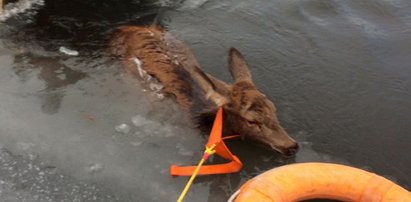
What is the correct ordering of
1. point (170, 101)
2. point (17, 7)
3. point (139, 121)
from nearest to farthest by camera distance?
point (139, 121)
point (170, 101)
point (17, 7)

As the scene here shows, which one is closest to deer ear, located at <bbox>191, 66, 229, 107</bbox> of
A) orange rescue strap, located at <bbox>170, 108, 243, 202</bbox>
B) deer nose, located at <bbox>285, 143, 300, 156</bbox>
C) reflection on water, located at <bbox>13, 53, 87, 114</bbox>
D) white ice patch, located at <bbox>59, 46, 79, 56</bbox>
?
orange rescue strap, located at <bbox>170, 108, 243, 202</bbox>

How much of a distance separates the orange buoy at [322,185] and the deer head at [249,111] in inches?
33.2

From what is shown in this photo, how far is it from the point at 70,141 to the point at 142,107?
3.27ft

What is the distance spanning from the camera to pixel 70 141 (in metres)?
5.69

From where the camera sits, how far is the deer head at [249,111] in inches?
217

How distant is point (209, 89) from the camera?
18.0 ft

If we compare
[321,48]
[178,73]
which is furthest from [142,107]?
[321,48]

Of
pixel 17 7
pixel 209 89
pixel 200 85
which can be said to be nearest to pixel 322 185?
pixel 209 89

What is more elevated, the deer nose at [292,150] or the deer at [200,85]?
the deer at [200,85]

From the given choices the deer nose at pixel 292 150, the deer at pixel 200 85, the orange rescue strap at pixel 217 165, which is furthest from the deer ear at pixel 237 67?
the deer nose at pixel 292 150

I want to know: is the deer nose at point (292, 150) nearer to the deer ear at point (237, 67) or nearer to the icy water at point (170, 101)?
the icy water at point (170, 101)

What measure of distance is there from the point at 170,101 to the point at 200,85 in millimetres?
737

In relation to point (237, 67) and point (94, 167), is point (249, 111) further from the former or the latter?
point (94, 167)

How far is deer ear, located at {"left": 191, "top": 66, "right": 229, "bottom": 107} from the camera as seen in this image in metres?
5.45
